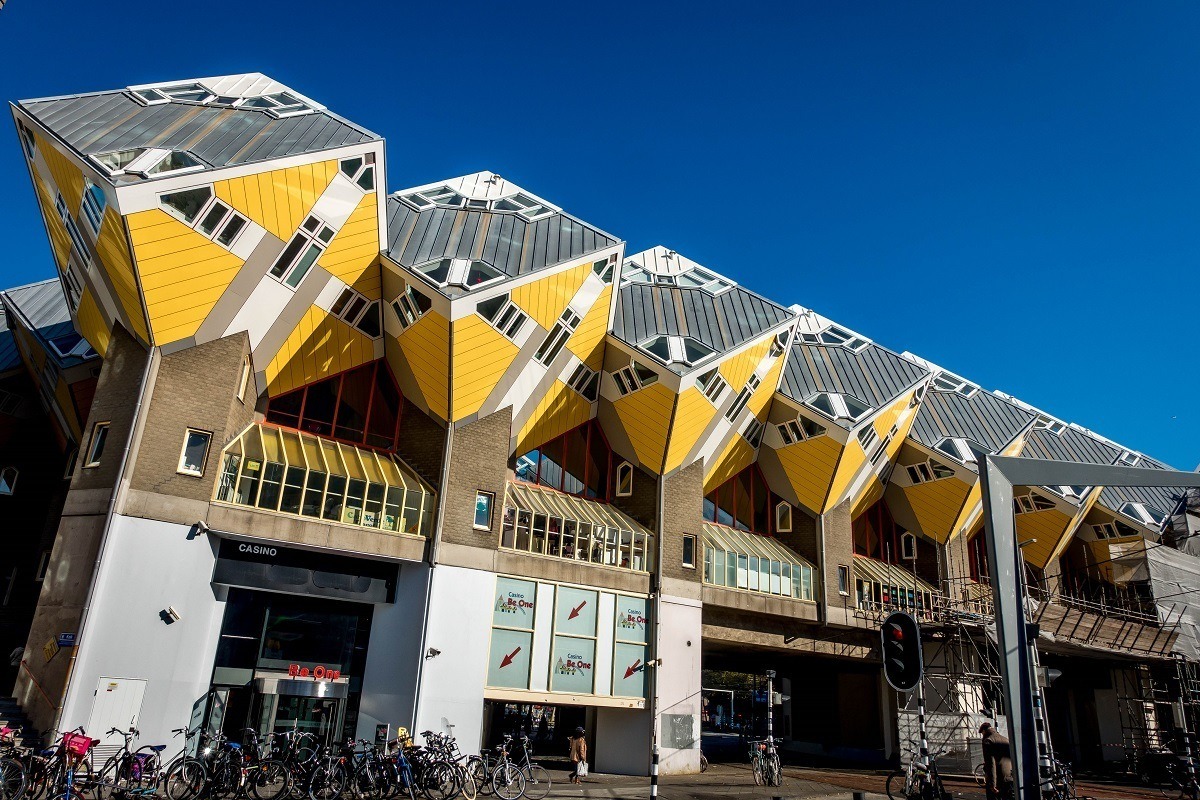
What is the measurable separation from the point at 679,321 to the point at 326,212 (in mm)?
13028

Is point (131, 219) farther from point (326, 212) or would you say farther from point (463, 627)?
point (463, 627)

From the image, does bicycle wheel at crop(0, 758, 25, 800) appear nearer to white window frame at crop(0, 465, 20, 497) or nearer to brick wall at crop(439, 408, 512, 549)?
brick wall at crop(439, 408, 512, 549)

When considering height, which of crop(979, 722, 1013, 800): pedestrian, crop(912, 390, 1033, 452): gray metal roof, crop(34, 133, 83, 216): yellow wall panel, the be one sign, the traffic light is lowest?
crop(979, 722, 1013, 800): pedestrian

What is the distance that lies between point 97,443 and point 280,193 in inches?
305

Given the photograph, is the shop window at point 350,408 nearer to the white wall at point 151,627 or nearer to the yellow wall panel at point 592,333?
the white wall at point 151,627

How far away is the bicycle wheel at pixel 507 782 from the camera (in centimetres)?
1681

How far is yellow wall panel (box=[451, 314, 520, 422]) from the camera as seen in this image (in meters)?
23.6

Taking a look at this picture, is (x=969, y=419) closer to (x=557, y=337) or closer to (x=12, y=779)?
(x=557, y=337)

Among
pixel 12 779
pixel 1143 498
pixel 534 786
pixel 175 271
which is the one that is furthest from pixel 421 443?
pixel 1143 498

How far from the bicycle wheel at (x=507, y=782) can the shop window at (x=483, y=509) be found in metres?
8.33

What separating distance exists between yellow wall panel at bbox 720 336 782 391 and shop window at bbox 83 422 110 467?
18.3 metres

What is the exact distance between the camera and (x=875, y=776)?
27.6 m

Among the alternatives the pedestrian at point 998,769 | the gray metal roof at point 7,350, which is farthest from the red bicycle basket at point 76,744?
the gray metal roof at point 7,350

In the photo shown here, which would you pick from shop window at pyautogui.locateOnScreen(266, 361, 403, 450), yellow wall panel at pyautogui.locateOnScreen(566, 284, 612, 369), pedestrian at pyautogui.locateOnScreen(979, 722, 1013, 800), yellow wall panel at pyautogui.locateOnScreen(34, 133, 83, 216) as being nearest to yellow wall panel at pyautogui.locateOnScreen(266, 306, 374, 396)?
shop window at pyautogui.locateOnScreen(266, 361, 403, 450)
